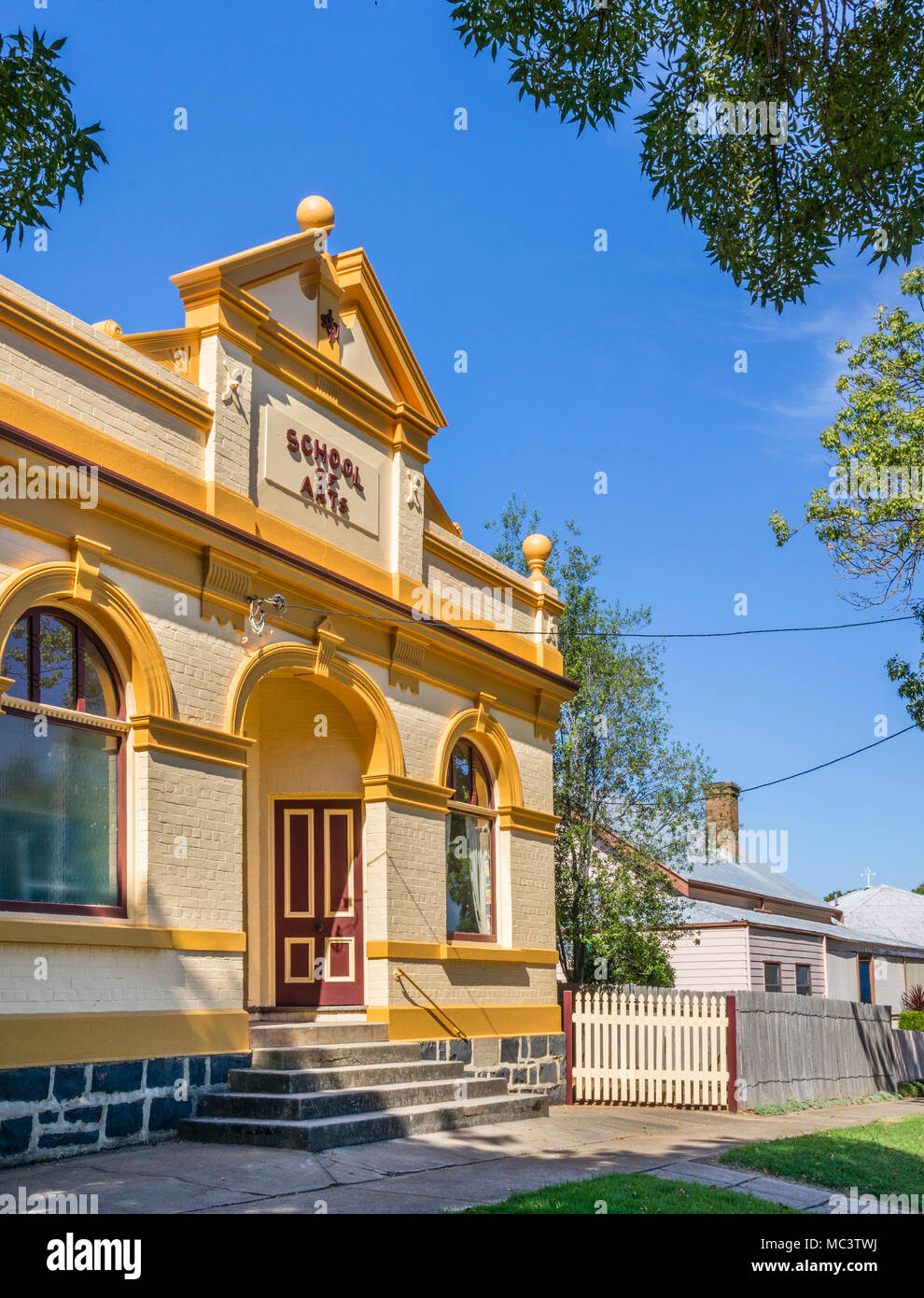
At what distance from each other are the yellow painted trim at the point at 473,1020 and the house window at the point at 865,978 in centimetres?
2006

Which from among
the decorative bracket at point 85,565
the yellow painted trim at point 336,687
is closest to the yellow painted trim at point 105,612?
the decorative bracket at point 85,565

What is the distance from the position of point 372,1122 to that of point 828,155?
7.97 metres

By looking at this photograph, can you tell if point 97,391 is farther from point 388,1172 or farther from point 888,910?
point 888,910

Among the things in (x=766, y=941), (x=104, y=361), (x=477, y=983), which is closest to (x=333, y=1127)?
(x=477, y=983)

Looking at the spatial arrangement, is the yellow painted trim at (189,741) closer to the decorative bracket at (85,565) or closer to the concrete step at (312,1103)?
the decorative bracket at (85,565)

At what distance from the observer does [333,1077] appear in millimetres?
11617

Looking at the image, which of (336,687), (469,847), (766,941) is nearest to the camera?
(336,687)

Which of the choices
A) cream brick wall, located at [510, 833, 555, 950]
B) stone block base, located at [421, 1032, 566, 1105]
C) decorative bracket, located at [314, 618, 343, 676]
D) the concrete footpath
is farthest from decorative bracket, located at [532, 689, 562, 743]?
the concrete footpath

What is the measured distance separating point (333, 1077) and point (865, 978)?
26.6m

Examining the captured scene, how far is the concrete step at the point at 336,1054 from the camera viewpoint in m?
11.6

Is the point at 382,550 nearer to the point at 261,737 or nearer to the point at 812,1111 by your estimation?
the point at 261,737

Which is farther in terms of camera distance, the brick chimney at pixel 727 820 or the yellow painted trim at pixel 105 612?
the brick chimney at pixel 727 820

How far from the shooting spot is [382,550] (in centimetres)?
1474
